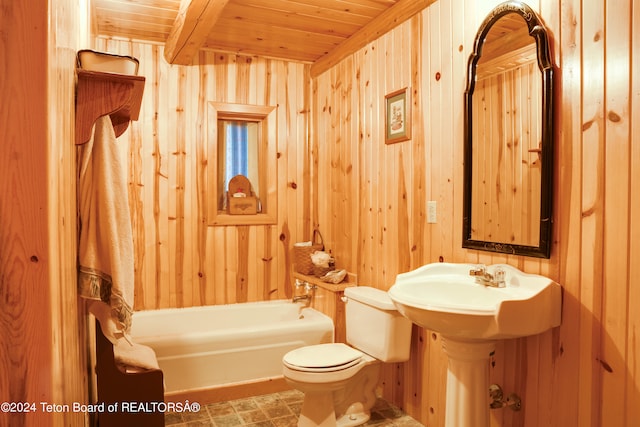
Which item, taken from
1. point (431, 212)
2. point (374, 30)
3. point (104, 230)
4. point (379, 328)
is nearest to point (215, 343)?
point (379, 328)

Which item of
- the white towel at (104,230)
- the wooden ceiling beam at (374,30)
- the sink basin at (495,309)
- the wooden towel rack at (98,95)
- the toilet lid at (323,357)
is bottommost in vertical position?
the toilet lid at (323,357)

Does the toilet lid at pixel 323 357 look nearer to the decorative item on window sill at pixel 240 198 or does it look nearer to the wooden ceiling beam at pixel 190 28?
the decorative item on window sill at pixel 240 198

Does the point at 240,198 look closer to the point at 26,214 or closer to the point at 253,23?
the point at 253,23

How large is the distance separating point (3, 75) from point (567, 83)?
5.90ft

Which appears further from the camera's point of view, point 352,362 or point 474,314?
point 352,362

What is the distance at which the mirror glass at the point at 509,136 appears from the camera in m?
1.79

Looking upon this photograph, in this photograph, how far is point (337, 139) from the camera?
11.5ft

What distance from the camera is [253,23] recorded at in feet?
9.96

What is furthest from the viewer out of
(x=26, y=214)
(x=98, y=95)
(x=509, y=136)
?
(x=509, y=136)

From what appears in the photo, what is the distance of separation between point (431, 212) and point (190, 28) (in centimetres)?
186

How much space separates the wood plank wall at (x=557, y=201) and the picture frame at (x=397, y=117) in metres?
0.06

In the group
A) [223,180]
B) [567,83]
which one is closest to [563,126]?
[567,83]

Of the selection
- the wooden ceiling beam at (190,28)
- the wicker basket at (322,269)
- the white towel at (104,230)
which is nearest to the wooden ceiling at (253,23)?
the wooden ceiling beam at (190,28)

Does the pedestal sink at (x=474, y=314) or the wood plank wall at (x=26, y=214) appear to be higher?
the wood plank wall at (x=26, y=214)
